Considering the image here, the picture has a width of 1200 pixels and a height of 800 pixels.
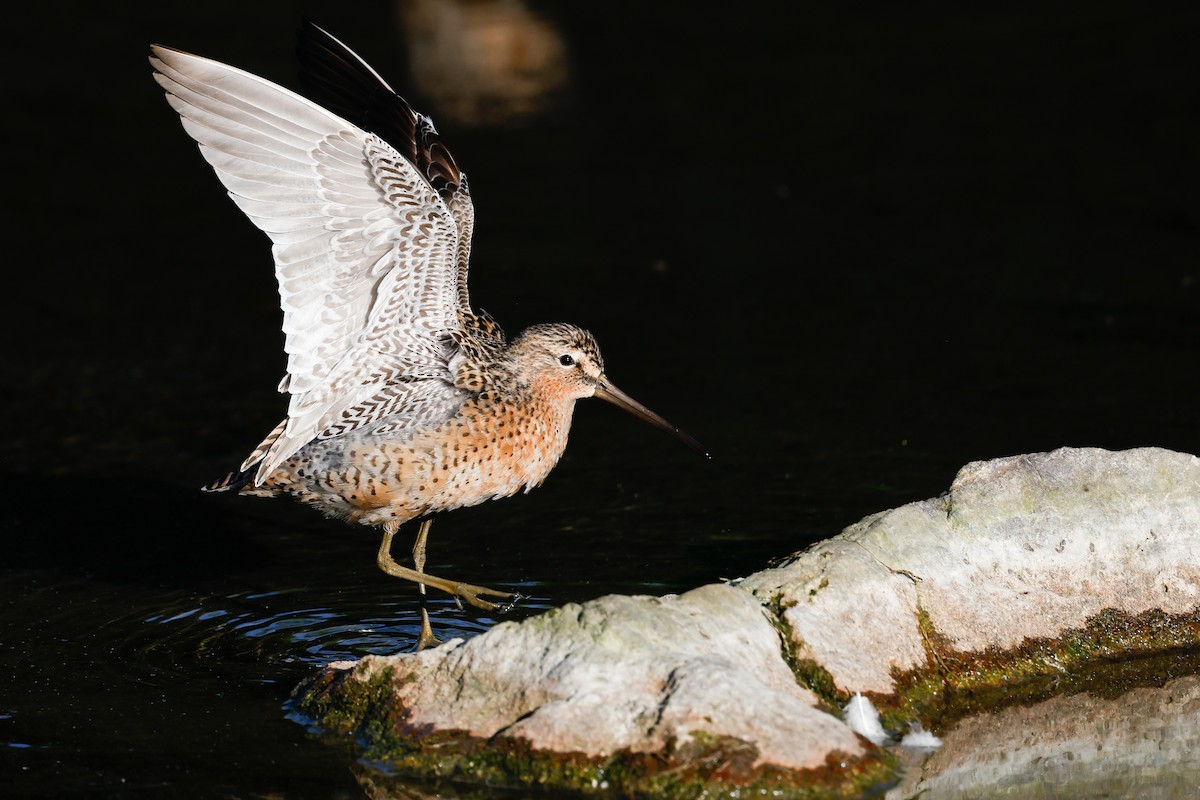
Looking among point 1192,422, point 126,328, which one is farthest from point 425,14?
point 1192,422

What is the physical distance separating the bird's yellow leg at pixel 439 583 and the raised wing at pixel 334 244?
0.45 m

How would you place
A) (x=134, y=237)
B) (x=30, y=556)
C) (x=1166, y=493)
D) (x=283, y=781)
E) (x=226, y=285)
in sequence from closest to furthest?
(x=283, y=781), (x=1166, y=493), (x=30, y=556), (x=226, y=285), (x=134, y=237)

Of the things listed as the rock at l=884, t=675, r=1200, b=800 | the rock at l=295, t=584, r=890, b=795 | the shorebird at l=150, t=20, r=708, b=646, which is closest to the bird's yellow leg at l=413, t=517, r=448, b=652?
the shorebird at l=150, t=20, r=708, b=646

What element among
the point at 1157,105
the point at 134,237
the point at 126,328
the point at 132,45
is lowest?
the point at 126,328

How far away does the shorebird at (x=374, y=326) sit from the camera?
15.9 feet

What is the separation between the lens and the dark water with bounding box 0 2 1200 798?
5273mm

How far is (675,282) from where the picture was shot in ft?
30.7

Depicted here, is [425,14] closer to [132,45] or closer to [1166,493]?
[132,45]

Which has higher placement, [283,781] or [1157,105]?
[1157,105]

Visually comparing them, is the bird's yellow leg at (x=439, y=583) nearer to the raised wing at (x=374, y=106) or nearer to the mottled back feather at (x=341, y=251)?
the mottled back feather at (x=341, y=251)

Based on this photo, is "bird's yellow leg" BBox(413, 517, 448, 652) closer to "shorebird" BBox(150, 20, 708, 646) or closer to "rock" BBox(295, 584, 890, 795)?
"shorebird" BBox(150, 20, 708, 646)

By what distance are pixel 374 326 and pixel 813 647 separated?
182 centimetres

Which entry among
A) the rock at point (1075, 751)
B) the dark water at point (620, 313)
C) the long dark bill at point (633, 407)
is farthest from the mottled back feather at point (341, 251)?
the rock at point (1075, 751)

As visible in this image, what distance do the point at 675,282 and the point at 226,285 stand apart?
269 centimetres
